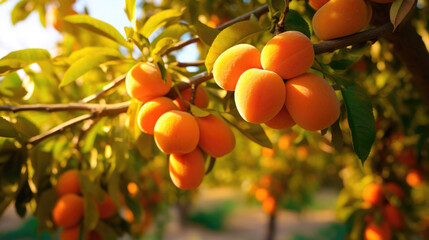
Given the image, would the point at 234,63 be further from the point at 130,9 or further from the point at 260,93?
the point at 130,9

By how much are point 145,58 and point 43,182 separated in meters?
0.69

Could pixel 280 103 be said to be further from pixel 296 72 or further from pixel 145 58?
pixel 145 58

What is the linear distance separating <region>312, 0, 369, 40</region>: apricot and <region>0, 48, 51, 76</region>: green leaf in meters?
0.80

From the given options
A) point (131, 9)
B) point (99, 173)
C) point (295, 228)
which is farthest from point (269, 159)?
point (295, 228)

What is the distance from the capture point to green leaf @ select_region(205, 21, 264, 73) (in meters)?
0.62

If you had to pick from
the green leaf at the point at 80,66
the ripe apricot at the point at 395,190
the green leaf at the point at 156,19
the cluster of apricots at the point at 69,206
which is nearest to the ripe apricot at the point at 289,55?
the green leaf at the point at 156,19

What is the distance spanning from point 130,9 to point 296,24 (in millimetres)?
448

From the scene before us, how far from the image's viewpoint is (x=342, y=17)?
0.62 meters

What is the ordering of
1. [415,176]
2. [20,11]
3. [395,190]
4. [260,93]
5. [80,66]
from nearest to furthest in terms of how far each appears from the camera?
[260,93] < [80,66] < [20,11] < [395,190] < [415,176]

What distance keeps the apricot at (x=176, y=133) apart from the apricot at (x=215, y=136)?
3 centimetres

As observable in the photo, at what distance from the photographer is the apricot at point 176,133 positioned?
660 mm

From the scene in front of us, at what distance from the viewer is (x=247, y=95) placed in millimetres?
556

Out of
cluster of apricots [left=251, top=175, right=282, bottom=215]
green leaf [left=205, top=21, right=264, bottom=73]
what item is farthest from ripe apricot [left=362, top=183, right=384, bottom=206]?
cluster of apricots [left=251, top=175, right=282, bottom=215]

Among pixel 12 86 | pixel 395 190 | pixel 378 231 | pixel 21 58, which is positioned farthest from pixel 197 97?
pixel 395 190
